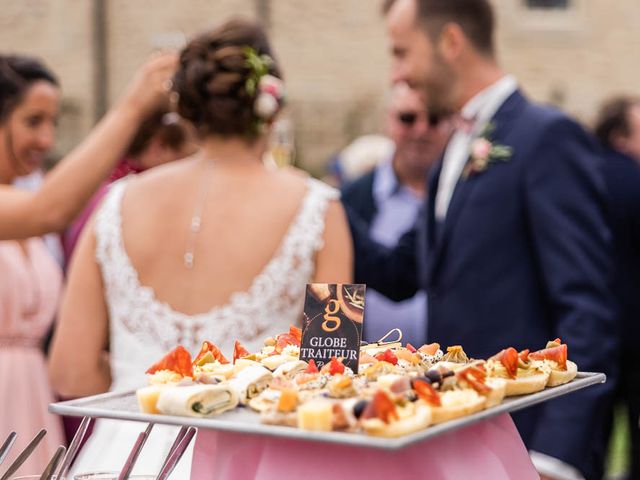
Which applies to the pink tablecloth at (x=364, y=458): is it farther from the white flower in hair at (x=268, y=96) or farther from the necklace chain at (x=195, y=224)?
the white flower in hair at (x=268, y=96)

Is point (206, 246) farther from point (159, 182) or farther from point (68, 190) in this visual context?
point (68, 190)

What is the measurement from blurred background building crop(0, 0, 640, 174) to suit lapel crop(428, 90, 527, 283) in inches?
672

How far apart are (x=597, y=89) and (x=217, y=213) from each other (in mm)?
18518

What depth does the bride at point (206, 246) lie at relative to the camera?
321 centimetres

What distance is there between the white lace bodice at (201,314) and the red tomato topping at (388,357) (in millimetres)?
1288

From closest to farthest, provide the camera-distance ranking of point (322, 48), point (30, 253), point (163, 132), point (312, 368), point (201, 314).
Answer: point (312, 368), point (201, 314), point (30, 253), point (163, 132), point (322, 48)

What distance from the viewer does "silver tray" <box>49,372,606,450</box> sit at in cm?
140

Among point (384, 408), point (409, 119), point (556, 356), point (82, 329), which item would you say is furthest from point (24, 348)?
point (384, 408)

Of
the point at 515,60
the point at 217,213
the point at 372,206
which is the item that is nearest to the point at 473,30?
the point at 217,213

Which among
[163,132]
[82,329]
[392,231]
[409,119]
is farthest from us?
[409,119]

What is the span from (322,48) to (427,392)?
65.6ft

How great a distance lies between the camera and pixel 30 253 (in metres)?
4.20

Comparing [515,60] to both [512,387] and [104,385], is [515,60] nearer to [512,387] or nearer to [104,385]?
[104,385]

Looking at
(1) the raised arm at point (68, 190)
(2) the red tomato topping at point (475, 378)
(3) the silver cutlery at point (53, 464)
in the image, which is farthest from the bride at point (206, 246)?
(2) the red tomato topping at point (475, 378)
